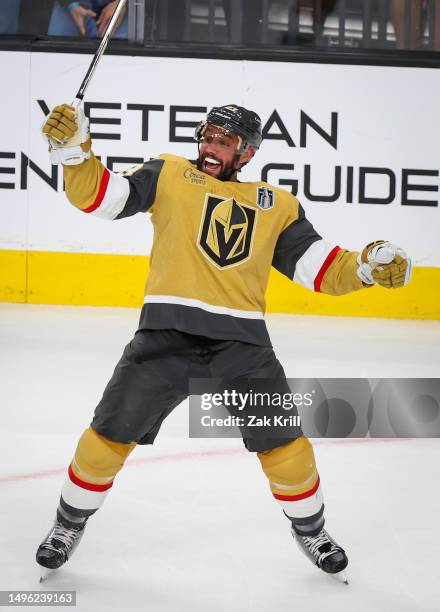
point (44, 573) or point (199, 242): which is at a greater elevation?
point (199, 242)

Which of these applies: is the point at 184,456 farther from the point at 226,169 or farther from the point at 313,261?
the point at 226,169

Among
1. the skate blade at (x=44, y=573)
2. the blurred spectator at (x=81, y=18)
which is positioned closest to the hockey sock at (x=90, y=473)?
the skate blade at (x=44, y=573)

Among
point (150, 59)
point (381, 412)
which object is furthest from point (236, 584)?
point (150, 59)

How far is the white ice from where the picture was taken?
8.96ft

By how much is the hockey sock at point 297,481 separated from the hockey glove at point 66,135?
857mm

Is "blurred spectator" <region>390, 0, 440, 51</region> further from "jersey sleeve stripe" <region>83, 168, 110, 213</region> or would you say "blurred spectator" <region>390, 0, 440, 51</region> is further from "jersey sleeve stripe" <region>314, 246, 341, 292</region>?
"jersey sleeve stripe" <region>83, 168, 110, 213</region>

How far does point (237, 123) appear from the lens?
111 inches

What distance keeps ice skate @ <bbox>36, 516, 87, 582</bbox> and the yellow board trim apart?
12.9 ft

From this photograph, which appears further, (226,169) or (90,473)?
(226,169)

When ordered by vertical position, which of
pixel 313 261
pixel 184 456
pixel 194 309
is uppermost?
pixel 313 261

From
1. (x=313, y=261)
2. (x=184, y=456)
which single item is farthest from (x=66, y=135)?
(x=184, y=456)

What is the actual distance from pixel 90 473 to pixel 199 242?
621mm

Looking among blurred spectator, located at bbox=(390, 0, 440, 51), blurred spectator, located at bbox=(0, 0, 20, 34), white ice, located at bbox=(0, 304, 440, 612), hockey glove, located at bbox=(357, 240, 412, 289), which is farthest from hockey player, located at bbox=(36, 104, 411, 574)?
blurred spectator, located at bbox=(0, 0, 20, 34)

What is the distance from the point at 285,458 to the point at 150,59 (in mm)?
4342
